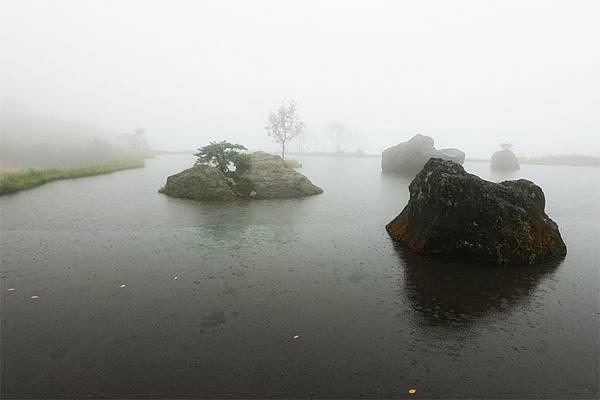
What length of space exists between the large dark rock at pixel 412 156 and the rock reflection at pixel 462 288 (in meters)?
36.5

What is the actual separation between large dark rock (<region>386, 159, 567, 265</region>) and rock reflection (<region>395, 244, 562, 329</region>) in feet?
1.45

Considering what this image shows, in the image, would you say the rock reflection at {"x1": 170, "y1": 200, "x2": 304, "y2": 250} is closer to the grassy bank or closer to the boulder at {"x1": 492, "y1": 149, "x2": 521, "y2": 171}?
the grassy bank

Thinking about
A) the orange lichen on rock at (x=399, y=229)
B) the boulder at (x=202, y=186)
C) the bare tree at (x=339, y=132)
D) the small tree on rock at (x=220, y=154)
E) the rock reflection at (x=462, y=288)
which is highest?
the bare tree at (x=339, y=132)

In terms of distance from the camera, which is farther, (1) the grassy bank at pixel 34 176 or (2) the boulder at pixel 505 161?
(2) the boulder at pixel 505 161

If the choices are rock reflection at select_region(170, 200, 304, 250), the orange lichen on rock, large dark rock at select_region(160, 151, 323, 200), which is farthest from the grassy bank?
the orange lichen on rock

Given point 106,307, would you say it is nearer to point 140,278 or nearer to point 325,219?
point 140,278

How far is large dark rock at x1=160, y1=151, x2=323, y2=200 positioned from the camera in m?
20.3

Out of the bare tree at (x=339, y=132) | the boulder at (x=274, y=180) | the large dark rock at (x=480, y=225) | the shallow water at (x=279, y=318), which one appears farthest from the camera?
the bare tree at (x=339, y=132)

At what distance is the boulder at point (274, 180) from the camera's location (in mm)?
21547

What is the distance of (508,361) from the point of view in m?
5.14

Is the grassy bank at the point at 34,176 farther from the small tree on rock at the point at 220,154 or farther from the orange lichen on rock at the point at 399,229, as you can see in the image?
the orange lichen on rock at the point at 399,229

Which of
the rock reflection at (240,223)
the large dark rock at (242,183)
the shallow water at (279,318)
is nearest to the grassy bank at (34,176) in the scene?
the large dark rock at (242,183)

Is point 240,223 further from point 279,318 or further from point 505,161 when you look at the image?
point 505,161

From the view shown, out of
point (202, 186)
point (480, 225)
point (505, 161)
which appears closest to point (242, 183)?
point (202, 186)
